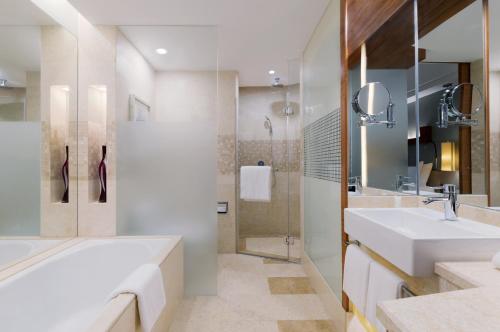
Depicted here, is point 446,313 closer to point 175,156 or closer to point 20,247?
point 175,156

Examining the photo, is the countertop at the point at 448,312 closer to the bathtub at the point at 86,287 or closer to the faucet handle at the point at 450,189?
the faucet handle at the point at 450,189

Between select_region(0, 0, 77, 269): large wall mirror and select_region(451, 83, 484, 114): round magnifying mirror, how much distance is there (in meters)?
2.46

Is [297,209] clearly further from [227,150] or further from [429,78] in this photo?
[429,78]

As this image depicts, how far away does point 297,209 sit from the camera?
3.18 m

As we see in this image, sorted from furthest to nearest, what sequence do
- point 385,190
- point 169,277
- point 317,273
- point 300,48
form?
point 300,48 → point 317,273 → point 169,277 → point 385,190

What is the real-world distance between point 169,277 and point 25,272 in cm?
83

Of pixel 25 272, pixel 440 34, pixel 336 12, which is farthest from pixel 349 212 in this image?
pixel 25 272

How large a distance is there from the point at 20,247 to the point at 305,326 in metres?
2.02

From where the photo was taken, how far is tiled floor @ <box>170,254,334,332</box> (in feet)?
6.35

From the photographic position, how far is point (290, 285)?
257 centimetres

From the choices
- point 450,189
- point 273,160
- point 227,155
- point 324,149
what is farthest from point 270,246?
point 450,189

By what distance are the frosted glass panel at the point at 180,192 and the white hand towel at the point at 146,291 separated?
767mm

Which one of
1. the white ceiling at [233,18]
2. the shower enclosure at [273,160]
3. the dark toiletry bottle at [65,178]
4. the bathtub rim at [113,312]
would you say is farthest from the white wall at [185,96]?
the bathtub rim at [113,312]

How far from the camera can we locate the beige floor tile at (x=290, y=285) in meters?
2.45
